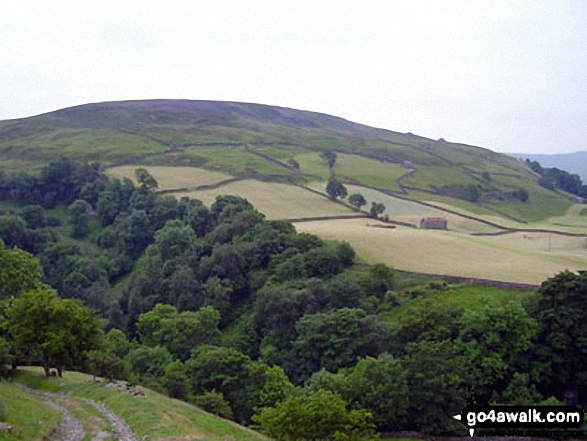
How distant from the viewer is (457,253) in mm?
83625

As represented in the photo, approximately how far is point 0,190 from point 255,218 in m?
76.7

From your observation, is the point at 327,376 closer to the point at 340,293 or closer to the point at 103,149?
the point at 340,293

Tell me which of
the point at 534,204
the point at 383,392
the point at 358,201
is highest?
the point at 534,204

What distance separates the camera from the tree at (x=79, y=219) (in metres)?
120

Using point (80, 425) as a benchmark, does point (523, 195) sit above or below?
above

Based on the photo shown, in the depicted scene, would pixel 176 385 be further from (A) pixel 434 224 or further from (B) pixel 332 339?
(A) pixel 434 224

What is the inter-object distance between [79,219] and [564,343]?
→ 101495mm

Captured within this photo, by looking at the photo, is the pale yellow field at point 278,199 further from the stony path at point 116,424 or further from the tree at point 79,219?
the stony path at point 116,424

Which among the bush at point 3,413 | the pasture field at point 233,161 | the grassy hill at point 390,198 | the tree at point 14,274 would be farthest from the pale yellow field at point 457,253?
the pasture field at point 233,161

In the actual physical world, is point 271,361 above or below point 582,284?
below

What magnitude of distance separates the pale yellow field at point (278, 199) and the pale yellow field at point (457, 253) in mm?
13874

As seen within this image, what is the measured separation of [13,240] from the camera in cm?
10738

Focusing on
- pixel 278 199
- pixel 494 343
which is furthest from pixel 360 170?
pixel 494 343

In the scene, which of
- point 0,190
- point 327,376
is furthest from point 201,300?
point 0,190
